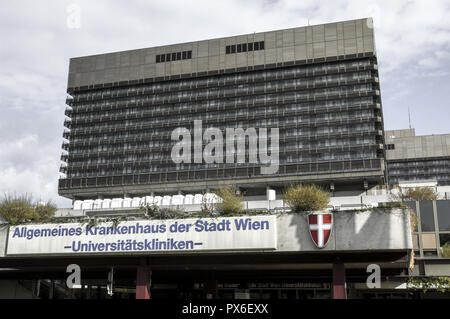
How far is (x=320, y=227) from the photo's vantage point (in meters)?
24.6

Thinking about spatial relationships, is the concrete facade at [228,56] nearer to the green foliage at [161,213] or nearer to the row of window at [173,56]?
the row of window at [173,56]

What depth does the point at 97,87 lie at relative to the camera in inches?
4759

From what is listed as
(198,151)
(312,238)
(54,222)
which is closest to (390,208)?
(312,238)

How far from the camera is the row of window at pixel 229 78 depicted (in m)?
105

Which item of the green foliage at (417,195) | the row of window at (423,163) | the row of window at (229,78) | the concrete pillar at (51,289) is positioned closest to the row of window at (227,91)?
the row of window at (229,78)

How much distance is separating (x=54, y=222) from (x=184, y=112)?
3325 inches

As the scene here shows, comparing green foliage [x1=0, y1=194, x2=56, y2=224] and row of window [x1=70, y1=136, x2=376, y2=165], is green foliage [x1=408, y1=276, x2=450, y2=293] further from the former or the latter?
row of window [x1=70, y1=136, x2=376, y2=165]

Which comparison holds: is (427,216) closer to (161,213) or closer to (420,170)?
(161,213)

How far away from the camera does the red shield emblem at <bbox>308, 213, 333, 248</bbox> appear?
80.2ft

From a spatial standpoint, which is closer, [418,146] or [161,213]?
[161,213]

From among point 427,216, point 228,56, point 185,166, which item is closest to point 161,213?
point 427,216

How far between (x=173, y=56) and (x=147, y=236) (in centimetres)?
9669

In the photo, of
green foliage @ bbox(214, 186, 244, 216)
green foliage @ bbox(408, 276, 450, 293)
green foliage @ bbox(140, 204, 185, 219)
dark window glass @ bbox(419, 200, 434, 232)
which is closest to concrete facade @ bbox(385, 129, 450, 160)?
dark window glass @ bbox(419, 200, 434, 232)
